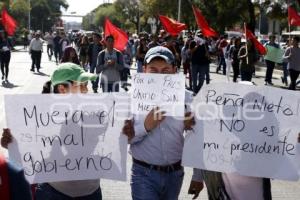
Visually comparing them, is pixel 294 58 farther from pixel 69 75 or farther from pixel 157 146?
pixel 69 75

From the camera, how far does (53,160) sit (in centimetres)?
341

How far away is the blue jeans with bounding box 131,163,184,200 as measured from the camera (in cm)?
348

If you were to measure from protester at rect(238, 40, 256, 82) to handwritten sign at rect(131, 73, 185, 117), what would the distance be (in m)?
12.2

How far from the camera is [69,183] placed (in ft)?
11.3

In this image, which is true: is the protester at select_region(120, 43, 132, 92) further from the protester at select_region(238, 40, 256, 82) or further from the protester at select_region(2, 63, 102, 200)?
Result: the protester at select_region(2, 63, 102, 200)

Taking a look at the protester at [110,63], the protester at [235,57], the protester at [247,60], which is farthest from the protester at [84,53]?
the protester at [110,63]

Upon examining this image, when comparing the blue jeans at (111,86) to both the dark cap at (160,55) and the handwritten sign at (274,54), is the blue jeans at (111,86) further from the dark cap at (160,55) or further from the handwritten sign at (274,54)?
the handwritten sign at (274,54)

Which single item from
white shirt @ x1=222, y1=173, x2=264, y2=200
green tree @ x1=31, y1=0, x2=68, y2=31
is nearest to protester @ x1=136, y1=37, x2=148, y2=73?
white shirt @ x1=222, y1=173, x2=264, y2=200

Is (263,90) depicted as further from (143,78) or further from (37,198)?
(37,198)

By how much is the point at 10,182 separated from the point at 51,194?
1793 mm

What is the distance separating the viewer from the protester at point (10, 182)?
1631mm

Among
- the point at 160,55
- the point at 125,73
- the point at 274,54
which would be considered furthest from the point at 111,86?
the point at 274,54

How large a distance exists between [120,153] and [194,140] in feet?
1.51

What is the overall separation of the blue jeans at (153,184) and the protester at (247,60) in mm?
12172
